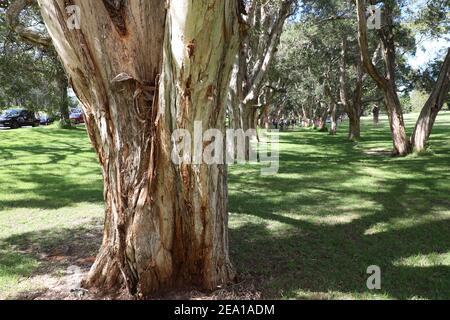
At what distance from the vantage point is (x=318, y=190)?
9.38 m

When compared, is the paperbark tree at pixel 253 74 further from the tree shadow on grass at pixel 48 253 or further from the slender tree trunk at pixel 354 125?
the tree shadow on grass at pixel 48 253

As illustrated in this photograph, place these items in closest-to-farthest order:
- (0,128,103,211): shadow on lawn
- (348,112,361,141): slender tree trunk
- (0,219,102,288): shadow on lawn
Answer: (0,219,102,288): shadow on lawn
(0,128,103,211): shadow on lawn
(348,112,361,141): slender tree trunk

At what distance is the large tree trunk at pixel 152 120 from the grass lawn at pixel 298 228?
0.79 m

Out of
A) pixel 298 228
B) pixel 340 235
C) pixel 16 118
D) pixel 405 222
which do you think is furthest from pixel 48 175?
pixel 16 118

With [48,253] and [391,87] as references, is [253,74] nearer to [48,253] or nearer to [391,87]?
[391,87]

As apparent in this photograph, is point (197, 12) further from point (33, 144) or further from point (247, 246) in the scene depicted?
point (33, 144)

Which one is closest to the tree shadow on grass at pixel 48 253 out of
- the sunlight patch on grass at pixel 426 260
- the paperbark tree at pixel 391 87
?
the sunlight patch on grass at pixel 426 260

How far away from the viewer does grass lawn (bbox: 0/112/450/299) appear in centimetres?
447

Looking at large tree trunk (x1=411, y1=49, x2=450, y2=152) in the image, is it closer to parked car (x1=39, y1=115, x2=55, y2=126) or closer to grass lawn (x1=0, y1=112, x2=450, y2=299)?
grass lawn (x1=0, y1=112, x2=450, y2=299)

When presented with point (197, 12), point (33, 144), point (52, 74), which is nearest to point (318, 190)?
point (197, 12)

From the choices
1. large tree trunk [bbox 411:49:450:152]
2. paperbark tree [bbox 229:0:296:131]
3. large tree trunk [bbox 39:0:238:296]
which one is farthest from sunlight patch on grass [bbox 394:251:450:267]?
paperbark tree [bbox 229:0:296:131]

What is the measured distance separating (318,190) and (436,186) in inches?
108

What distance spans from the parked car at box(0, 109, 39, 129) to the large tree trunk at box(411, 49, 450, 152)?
85.6 feet

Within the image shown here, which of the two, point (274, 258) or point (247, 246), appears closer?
point (274, 258)
